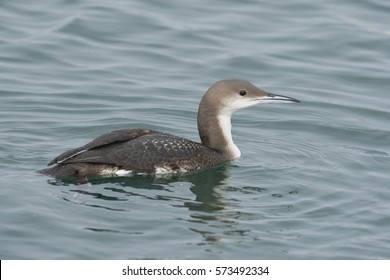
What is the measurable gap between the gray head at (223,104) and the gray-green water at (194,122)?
31cm

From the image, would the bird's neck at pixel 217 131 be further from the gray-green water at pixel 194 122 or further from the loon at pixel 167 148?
the gray-green water at pixel 194 122

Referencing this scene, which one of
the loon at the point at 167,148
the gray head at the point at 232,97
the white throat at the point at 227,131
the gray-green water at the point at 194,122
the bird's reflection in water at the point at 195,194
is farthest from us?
the white throat at the point at 227,131

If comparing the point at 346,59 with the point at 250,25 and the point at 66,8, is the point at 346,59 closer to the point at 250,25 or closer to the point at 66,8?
the point at 250,25

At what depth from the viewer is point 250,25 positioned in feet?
52.2

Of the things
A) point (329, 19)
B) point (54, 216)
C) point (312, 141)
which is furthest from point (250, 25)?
point (54, 216)

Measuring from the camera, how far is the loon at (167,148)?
975 cm

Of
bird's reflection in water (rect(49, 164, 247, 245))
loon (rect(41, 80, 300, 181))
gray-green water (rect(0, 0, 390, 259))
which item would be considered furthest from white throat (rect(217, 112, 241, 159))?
bird's reflection in water (rect(49, 164, 247, 245))

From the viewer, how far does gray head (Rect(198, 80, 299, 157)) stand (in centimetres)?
1051

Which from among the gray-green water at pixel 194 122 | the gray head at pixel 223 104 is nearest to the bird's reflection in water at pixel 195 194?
the gray-green water at pixel 194 122

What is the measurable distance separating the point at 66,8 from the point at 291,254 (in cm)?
901

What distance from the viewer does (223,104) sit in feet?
34.6

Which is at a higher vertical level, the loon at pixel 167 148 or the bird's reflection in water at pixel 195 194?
the loon at pixel 167 148

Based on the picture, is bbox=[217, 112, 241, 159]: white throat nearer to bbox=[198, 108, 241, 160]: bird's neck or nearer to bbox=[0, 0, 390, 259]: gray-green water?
bbox=[198, 108, 241, 160]: bird's neck

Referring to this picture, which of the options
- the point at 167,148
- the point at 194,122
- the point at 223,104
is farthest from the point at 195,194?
the point at 194,122
